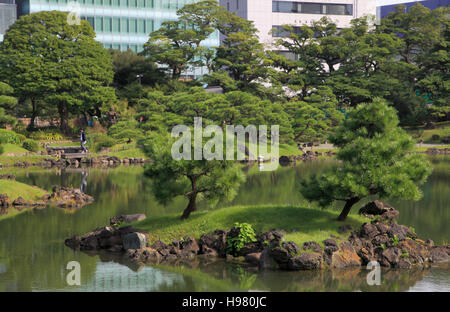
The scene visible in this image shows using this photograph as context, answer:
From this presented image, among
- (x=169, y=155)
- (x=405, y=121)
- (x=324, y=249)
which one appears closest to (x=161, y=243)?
(x=169, y=155)

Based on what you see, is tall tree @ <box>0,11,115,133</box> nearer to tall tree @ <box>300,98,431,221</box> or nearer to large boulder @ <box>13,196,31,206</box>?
large boulder @ <box>13,196,31,206</box>

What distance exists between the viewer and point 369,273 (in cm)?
1702

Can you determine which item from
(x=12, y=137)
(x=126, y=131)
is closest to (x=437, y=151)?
(x=126, y=131)

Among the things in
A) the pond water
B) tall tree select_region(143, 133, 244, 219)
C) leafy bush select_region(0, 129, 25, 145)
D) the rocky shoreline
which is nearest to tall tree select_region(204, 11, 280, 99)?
leafy bush select_region(0, 129, 25, 145)

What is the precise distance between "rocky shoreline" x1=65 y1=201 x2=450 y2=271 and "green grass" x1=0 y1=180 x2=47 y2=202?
34.4 feet

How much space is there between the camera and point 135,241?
19.6 metres

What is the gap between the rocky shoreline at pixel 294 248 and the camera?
17.6 metres

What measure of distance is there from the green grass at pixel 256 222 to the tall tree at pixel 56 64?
39.7 meters

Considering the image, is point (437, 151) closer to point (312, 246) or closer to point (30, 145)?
point (30, 145)

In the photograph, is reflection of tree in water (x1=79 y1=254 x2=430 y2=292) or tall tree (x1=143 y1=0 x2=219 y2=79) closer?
reflection of tree in water (x1=79 y1=254 x2=430 y2=292)

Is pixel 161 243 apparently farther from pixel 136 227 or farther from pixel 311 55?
pixel 311 55

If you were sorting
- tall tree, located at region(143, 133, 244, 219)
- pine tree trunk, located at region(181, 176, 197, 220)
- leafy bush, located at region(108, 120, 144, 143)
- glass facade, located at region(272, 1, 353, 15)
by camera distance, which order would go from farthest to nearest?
glass facade, located at region(272, 1, 353, 15) < leafy bush, located at region(108, 120, 144, 143) < pine tree trunk, located at region(181, 176, 197, 220) < tall tree, located at region(143, 133, 244, 219)

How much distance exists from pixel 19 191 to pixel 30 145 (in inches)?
934

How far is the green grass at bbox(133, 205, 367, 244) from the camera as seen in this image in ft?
63.4
